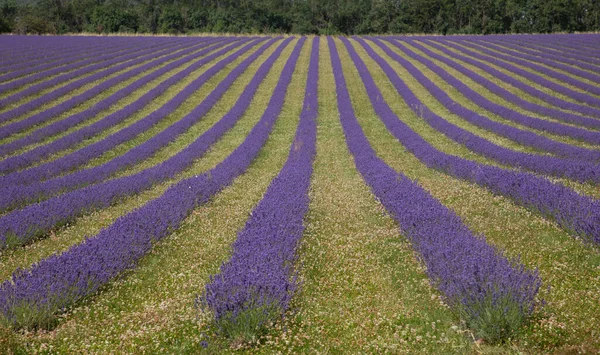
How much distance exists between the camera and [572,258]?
6.99 meters

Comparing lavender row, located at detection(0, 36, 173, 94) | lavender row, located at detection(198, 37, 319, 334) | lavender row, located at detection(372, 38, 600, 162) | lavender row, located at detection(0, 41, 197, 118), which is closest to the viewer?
lavender row, located at detection(198, 37, 319, 334)

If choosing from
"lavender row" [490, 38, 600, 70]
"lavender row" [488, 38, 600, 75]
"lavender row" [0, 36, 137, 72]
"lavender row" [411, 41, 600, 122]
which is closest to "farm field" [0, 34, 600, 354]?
"lavender row" [411, 41, 600, 122]

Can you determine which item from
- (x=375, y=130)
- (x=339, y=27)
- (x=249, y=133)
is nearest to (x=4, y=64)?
(x=249, y=133)

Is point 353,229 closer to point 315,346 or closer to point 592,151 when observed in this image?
point 315,346

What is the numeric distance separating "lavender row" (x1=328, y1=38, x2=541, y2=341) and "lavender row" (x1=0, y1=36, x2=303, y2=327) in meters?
4.69

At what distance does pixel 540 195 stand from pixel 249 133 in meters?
13.8

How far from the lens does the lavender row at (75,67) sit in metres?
25.2

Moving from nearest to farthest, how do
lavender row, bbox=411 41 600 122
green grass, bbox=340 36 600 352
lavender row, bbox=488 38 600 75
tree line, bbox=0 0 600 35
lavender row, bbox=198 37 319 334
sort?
green grass, bbox=340 36 600 352
lavender row, bbox=198 37 319 334
lavender row, bbox=411 41 600 122
lavender row, bbox=488 38 600 75
tree line, bbox=0 0 600 35

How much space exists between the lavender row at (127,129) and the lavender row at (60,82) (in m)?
4.09

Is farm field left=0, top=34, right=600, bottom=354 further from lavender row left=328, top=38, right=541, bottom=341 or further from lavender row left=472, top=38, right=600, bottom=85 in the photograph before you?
lavender row left=472, top=38, right=600, bottom=85

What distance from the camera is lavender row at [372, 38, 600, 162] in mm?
Answer: 14703

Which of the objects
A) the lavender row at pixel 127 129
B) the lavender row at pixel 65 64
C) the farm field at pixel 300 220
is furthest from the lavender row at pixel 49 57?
the lavender row at pixel 127 129

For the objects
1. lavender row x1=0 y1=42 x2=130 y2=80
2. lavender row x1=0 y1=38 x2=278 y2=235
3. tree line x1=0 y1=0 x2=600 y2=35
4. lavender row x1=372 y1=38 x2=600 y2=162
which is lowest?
lavender row x1=0 y1=38 x2=278 y2=235

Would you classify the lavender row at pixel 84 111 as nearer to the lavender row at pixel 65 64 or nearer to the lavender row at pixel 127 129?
the lavender row at pixel 127 129
